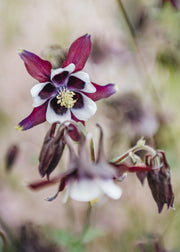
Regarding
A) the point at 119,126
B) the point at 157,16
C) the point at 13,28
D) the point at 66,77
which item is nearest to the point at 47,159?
the point at 66,77

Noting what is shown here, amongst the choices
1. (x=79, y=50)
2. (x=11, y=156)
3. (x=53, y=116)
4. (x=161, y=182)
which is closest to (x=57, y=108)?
(x=53, y=116)

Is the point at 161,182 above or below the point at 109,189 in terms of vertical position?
below

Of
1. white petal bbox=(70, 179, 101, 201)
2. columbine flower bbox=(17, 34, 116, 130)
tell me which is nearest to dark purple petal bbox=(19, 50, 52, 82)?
columbine flower bbox=(17, 34, 116, 130)

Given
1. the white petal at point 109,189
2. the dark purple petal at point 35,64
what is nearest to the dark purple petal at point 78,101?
the dark purple petal at point 35,64

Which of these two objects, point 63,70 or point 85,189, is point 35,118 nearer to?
point 63,70

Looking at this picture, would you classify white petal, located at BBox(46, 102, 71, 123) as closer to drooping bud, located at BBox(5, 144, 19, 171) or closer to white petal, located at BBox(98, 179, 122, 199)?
white petal, located at BBox(98, 179, 122, 199)

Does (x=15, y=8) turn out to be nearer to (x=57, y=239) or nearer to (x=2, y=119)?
(x=2, y=119)
